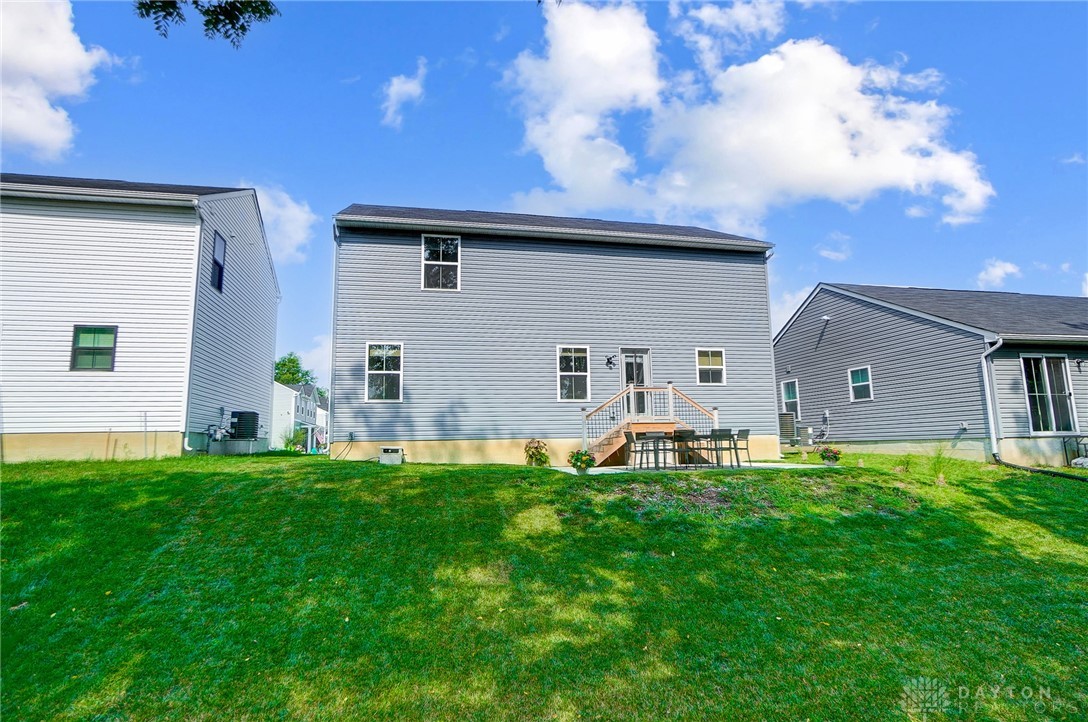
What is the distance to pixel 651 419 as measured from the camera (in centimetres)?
1319

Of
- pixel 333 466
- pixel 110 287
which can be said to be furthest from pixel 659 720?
pixel 110 287

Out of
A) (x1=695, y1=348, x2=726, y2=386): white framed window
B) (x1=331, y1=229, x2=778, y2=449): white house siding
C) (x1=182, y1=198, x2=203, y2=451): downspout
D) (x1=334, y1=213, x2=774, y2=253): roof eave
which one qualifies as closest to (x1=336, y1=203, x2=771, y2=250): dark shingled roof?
(x1=334, y1=213, x2=774, y2=253): roof eave

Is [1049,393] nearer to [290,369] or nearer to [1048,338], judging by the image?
[1048,338]

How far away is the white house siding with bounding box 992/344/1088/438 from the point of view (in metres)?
13.8

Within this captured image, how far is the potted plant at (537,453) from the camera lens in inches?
515

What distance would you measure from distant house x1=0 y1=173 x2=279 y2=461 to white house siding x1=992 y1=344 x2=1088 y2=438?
1962 cm

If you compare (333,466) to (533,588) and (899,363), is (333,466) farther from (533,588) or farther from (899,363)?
(899,363)

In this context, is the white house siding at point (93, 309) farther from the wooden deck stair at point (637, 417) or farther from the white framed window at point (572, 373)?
the wooden deck stair at point (637, 417)

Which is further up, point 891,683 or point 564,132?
point 564,132

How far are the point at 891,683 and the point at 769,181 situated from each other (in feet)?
61.2

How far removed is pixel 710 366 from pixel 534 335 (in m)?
5.02

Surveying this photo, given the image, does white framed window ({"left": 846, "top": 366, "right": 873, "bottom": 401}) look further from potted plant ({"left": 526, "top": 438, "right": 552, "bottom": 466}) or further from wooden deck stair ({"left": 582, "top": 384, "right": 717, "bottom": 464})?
potted plant ({"left": 526, "top": 438, "right": 552, "bottom": 466})

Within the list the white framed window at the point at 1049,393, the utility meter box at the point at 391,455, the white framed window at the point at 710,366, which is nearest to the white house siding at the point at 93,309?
the utility meter box at the point at 391,455

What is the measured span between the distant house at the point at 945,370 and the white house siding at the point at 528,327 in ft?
15.0
